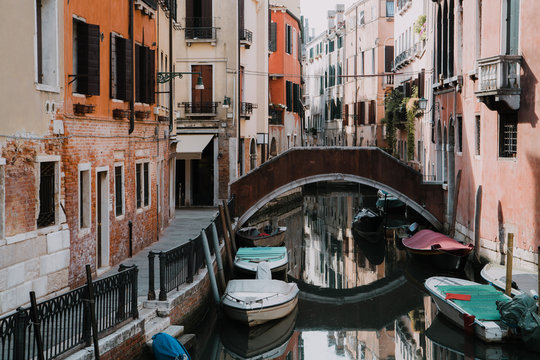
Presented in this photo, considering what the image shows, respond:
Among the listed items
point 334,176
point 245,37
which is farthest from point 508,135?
point 245,37

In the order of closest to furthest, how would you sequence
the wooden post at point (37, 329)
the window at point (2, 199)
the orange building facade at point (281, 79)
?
the wooden post at point (37, 329)
the window at point (2, 199)
the orange building facade at point (281, 79)

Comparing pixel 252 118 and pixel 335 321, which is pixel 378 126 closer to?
pixel 252 118

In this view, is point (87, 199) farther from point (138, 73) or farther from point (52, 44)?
point (138, 73)

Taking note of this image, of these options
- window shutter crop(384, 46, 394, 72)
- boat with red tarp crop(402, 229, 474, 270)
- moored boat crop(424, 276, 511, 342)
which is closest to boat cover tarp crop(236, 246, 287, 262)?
boat with red tarp crop(402, 229, 474, 270)

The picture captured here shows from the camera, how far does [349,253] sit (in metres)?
23.7

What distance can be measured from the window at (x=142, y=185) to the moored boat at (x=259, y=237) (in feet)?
14.1

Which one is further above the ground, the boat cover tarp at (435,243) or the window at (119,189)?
the window at (119,189)

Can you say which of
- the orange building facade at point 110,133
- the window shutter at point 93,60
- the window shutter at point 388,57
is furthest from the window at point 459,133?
the window shutter at point 388,57

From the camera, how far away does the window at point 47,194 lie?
10758mm

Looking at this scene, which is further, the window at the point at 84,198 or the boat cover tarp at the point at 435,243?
the boat cover tarp at the point at 435,243

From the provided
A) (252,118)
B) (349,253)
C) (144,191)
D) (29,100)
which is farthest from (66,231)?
(252,118)

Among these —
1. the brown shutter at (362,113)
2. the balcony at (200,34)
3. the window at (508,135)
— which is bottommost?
the window at (508,135)

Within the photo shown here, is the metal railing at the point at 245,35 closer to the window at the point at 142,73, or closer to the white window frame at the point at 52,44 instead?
the window at the point at 142,73

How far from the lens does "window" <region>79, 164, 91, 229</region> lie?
12.5 m
